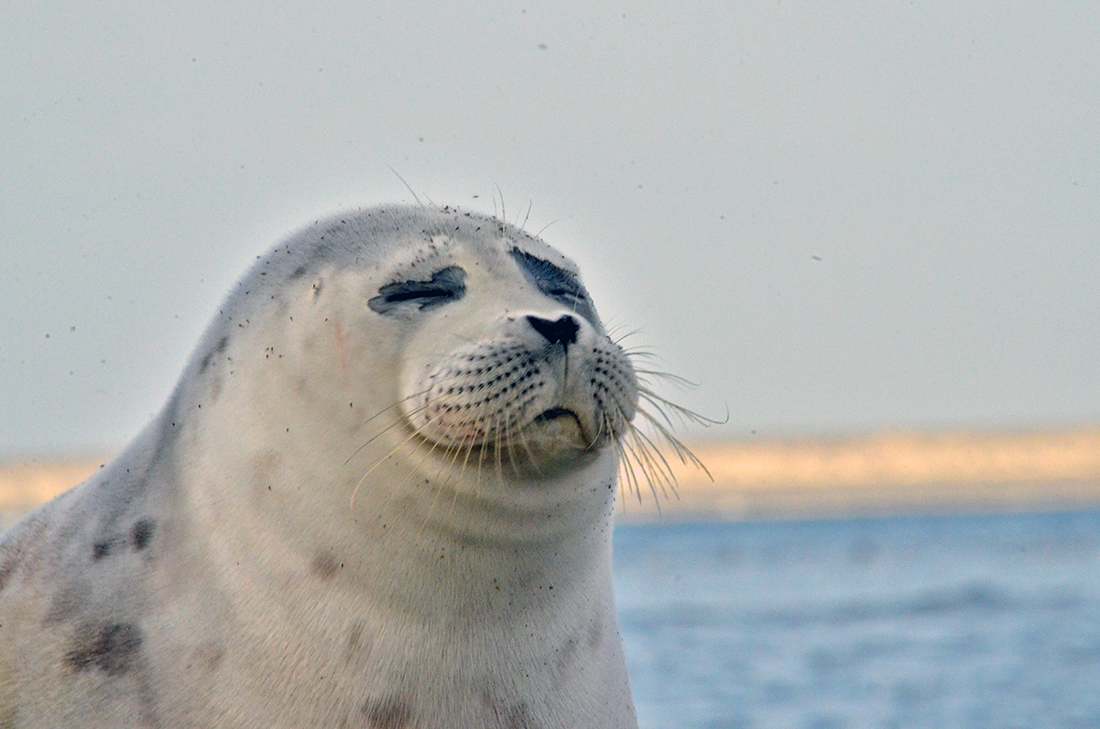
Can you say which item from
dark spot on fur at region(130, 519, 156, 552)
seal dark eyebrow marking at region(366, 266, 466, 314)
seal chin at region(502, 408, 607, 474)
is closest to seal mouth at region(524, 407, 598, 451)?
seal chin at region(502, 408, 607, 474)

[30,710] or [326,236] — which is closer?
[30,710]

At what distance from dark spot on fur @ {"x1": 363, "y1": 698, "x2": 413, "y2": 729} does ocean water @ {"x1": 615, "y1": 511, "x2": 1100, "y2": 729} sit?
4231 millimetres

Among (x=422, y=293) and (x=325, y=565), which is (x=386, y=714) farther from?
(x=422, y=293)

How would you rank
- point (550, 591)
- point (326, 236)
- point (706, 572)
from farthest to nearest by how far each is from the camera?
1. point (706, 572)
2. point (326, 236)
3. point (550, 591)

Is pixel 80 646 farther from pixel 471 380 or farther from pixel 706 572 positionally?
pixel 706 572

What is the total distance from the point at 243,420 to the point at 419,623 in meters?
0.63

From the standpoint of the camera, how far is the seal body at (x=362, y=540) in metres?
3.15

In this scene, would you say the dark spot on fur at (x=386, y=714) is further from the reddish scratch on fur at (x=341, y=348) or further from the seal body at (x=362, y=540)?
the reddish scratch on fur at (x=341, y=348)

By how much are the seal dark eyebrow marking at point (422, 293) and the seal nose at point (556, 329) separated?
0.99 feet

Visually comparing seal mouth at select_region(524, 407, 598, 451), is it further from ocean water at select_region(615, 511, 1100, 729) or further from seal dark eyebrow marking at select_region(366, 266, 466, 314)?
ocean water at select_region(615, 511, 1100, 729)

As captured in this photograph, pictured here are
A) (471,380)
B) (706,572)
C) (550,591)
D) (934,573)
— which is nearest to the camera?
(471,380)

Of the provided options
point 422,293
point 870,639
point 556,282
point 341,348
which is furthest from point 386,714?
point 870,639

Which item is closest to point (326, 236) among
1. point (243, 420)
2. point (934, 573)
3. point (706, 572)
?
point (243, 420)

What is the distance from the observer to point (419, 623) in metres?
3.18
